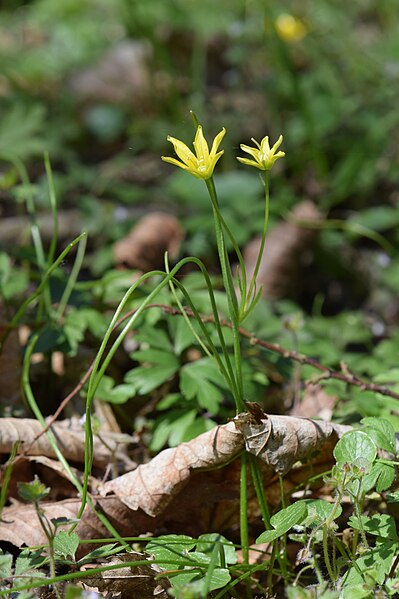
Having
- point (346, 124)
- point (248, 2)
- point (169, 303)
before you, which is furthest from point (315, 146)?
point (169, 303)

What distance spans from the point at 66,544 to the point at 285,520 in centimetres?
50

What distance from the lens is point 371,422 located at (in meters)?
1.65

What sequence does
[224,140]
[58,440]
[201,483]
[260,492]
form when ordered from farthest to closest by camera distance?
[224,140], [58,440], [201,483], [260,492]

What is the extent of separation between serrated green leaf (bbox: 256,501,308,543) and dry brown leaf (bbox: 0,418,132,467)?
60 cm

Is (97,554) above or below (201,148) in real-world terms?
below

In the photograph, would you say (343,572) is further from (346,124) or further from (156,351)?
(346,124)

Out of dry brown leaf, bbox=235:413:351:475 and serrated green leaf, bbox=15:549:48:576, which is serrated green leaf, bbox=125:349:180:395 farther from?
serrated green leaf, bbox=15:549:48:576

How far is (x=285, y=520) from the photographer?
150 centimetres

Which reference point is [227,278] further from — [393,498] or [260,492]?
[393,498]

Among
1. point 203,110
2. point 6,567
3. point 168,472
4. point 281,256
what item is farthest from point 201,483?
point 203,110

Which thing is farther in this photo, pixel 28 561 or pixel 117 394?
pixel 117 394

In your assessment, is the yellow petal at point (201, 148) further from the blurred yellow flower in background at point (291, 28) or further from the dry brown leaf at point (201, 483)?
the blurred yellow flower in background at point (291, 28)

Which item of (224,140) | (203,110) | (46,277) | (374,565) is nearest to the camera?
(374,565)

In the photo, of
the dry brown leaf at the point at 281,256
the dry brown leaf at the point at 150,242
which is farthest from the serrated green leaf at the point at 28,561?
the dry brown leaf at the point at 281,256
